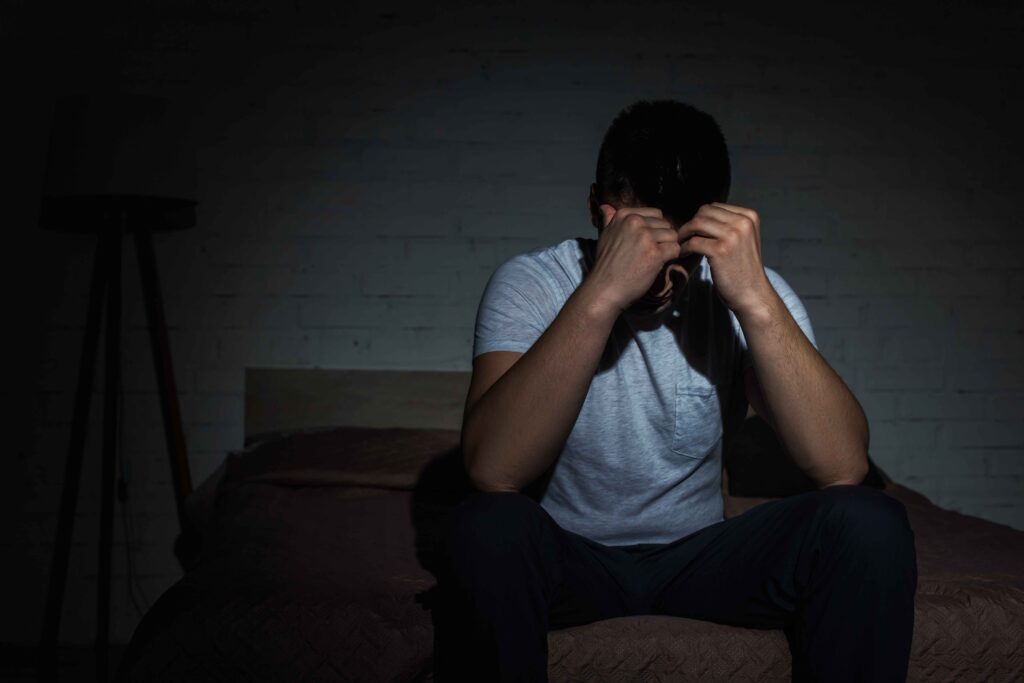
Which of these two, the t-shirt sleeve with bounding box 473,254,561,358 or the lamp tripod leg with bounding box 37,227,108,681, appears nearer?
the t-shirt sleeve with bounding box 473,254,561,358

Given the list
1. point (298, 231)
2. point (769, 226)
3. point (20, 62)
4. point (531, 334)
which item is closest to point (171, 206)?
point (298, 231)

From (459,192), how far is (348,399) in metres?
0.72

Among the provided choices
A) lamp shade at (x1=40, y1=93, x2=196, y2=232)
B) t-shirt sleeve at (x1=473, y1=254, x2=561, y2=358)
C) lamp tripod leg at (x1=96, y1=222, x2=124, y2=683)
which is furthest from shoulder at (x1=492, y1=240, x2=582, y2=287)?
lamp tripod leg at (x1=96, y1=222, x2=124, y2=683)

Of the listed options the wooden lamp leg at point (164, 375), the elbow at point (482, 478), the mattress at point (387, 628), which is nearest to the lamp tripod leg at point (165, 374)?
the wooden lamp leg at point (164, 375)

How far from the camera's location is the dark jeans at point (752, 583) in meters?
1.24

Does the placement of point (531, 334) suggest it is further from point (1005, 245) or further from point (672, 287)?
point (1005, 245)

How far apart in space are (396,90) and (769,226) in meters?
1.24

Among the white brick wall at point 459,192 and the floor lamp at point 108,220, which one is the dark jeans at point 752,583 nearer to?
the floor lamp at point 108,220

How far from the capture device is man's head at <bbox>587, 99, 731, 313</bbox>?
5.19 feet

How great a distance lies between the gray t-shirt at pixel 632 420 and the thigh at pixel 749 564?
0.29 feet

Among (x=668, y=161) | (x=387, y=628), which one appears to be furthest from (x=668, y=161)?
(x=387, y=628)

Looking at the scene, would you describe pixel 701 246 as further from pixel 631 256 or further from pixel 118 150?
pixel 118 150

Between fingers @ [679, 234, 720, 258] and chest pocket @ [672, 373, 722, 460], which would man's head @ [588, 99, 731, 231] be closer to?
fingers @ [679, 234, 720, 258]

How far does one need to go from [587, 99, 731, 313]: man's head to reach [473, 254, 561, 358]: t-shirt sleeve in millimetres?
162
